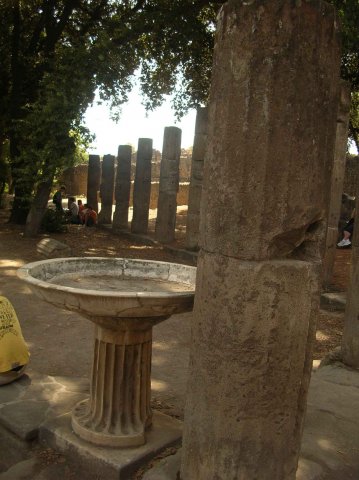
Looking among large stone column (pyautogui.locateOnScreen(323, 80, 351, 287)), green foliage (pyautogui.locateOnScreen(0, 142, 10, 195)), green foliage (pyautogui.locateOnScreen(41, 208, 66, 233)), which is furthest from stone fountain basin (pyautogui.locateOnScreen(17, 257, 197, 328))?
green foliage (pyautogui.locateOnScreen(0, 142, 10, 195))

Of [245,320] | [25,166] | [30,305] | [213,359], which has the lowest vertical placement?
[30,305]

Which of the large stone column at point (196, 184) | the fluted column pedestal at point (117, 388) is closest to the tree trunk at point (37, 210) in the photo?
the large stone column at point (196, 184)

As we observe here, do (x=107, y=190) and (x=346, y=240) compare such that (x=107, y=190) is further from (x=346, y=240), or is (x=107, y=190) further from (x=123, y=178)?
(x=346, y=240)

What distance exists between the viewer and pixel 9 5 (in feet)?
44.3

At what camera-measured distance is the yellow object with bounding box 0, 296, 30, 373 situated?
4.25 metres

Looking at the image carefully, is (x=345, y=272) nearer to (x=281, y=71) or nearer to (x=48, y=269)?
(x=48, y=269)

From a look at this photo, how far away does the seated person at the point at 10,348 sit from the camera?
425 centimetres

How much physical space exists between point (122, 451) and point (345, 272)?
8.16 metres

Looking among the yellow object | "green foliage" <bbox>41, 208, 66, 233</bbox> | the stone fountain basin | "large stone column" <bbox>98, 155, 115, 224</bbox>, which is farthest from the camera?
"large stone column" <bbox>98, 155, 115, 224</bbox>

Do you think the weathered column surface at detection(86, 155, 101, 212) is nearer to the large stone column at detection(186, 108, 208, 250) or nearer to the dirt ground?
the dirt ground

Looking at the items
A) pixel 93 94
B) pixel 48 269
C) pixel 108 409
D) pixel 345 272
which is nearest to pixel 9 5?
pixel 93 94

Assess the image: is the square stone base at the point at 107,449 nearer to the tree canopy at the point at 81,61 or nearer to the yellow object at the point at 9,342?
the yellow object at the point at 9,342

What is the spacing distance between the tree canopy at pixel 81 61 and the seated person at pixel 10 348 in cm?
794

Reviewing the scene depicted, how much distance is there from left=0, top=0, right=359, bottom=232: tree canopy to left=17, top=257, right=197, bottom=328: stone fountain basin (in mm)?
7259
